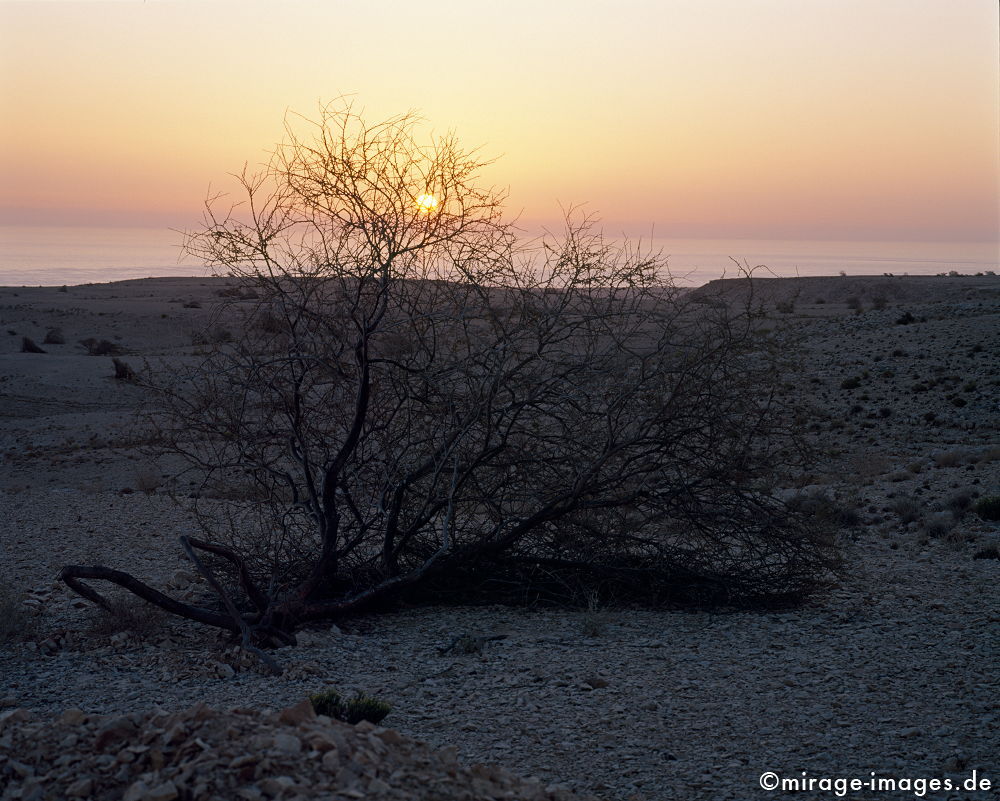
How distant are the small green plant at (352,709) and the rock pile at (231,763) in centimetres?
110

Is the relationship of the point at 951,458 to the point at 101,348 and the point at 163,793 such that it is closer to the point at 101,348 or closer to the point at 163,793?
the point at 163,793

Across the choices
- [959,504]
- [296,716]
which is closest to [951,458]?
[959,504]

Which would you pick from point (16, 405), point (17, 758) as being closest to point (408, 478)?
point (17, 758)

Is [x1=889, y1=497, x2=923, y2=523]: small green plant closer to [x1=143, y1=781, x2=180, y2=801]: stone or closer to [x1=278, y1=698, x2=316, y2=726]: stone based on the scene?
[x1=278, y1=698, x2=316, y2=726]: stone

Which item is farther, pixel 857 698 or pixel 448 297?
pixel 448 297

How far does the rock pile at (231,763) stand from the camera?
370 cm

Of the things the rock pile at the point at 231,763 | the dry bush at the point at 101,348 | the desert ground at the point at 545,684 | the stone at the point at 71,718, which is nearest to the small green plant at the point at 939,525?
the desert ground at the point at 545,684

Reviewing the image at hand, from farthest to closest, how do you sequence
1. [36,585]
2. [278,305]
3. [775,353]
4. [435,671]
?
[36,585] → [775,353] → [278,305] → [435,671]

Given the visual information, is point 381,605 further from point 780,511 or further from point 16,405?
point 16,405

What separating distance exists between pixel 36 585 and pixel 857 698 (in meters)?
7.41

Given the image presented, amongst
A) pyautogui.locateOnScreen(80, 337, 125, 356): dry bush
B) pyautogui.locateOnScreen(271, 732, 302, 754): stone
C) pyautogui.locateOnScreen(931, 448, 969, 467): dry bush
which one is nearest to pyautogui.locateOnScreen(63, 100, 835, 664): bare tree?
pyautogui.locateOnScreen(271, 732, 302, 754): stone

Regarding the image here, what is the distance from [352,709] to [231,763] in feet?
5.77

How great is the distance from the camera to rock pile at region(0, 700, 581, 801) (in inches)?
145

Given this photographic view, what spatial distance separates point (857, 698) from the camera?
19.4 ft
